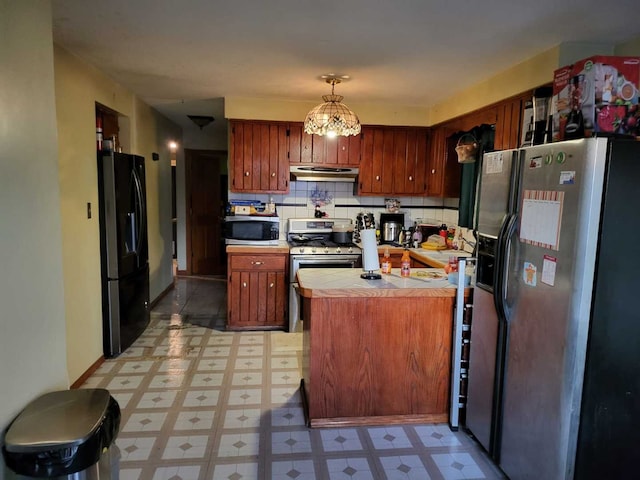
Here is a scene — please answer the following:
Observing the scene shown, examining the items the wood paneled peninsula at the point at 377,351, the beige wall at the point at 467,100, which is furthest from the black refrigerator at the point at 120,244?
the wood paneled peninsula at the point at 377,351

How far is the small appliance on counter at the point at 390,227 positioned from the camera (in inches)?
188

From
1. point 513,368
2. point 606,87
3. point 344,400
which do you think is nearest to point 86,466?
point 344,400

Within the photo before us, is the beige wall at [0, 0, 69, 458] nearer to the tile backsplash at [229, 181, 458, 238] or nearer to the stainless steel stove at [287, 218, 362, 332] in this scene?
the stainless steel stove at [287, 218, 362, 332]

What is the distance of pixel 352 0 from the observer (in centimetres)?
207

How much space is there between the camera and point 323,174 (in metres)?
4.58

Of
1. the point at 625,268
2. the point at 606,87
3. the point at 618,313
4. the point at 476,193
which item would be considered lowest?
the point at 618,313

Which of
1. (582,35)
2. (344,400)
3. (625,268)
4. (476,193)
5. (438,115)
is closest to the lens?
(625,268)

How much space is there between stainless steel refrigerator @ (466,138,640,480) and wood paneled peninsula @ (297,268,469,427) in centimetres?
55

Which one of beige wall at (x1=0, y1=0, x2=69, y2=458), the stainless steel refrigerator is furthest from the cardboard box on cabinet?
beige wall at (x1=0, y1=0, x2=69, y2=458)

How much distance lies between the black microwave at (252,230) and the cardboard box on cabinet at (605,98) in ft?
9.62

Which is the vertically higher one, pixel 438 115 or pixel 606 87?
pixel 438 115

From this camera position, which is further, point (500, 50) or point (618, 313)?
point (500, 50)

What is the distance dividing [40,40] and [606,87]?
230cm

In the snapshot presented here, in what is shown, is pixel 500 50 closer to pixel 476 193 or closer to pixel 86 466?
pixel 476 193
